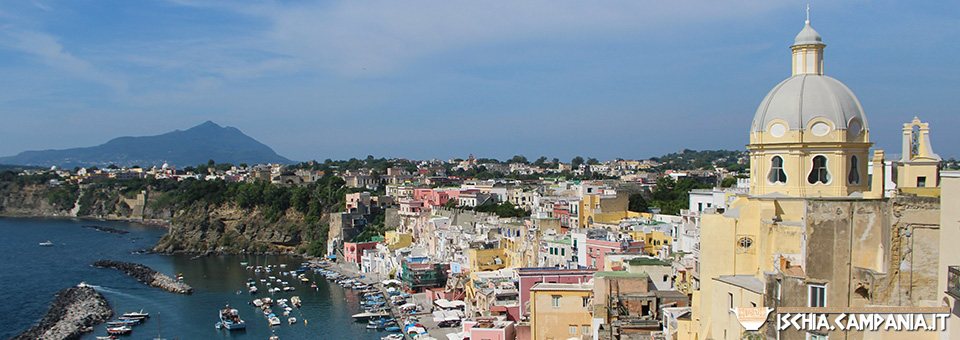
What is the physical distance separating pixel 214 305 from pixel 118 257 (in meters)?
24.3

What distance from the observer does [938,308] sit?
7.14 metres

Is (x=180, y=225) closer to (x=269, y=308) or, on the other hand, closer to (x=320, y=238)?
(x=320, y=238)

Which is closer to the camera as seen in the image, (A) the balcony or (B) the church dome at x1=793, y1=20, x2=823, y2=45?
(A) the balcony

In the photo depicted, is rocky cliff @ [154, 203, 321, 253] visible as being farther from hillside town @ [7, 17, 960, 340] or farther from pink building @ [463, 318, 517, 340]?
hillside town @ [7, 17, 960, 340]

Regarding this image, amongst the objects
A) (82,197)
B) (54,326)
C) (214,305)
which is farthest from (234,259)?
(82,197)

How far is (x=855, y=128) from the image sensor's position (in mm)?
9266

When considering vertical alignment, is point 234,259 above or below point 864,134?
below

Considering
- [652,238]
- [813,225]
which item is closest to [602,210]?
[652,238]

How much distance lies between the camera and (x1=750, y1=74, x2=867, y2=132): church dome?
920 cm

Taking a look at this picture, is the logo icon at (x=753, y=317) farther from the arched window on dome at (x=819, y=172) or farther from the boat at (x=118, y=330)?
the boat at (x=118, y=330)

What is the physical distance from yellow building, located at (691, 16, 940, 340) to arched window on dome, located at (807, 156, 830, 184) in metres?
0.01

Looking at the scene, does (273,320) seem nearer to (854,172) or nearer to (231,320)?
(231,320)

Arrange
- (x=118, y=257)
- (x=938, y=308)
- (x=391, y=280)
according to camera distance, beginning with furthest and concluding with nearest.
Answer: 1. (x=118, y=257)
2. (x=391, y=280)
3. (x=938, y=308)

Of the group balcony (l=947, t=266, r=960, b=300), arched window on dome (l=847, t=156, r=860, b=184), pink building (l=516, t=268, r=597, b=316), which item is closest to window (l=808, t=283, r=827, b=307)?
balcony (l=947, t=266, r=960, b=300)
